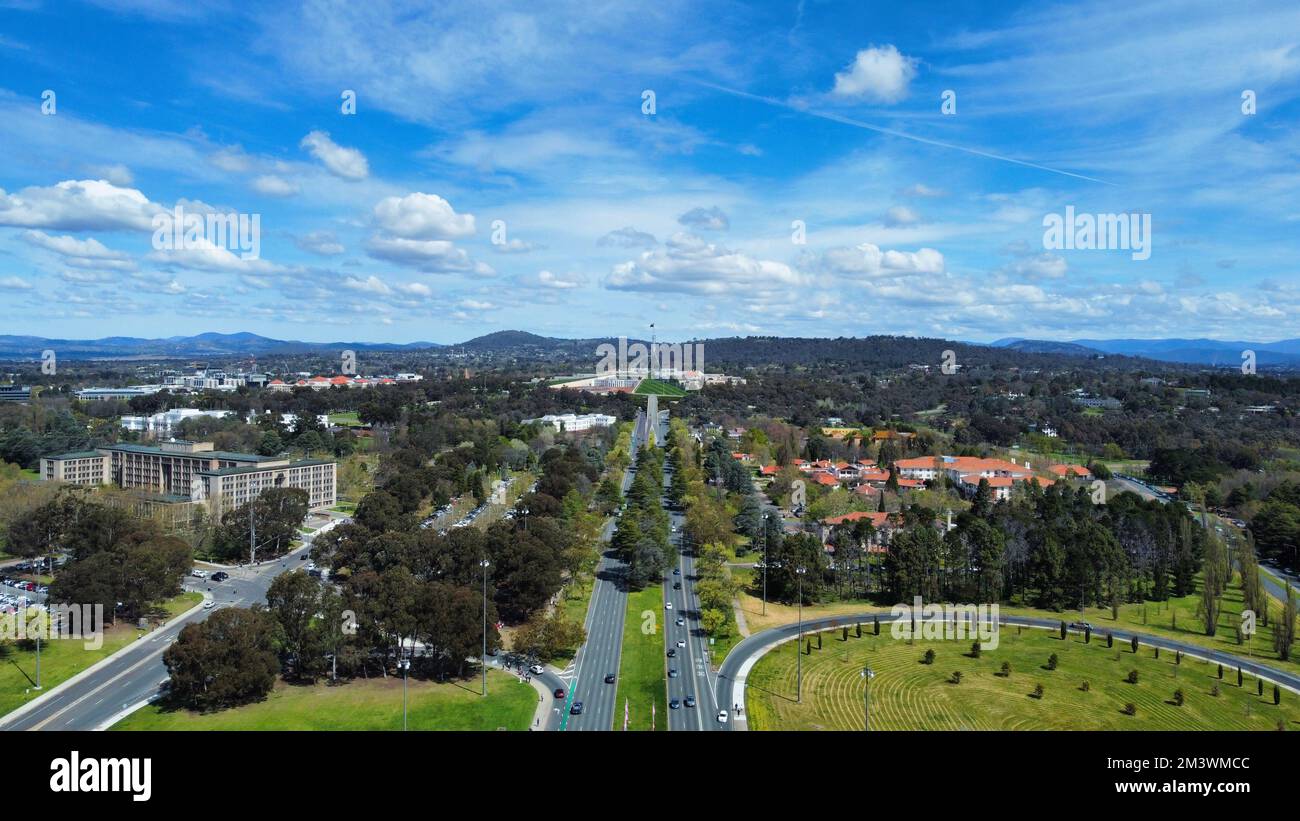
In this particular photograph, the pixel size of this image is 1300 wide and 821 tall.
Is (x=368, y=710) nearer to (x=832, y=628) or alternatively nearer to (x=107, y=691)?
(x=107, y=691)

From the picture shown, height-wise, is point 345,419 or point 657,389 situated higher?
point 657,389

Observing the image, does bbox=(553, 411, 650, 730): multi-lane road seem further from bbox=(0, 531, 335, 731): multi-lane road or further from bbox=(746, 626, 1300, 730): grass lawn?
bbox=(0, 531, 335, 731): multi-lane road

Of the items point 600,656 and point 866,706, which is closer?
point 866,706

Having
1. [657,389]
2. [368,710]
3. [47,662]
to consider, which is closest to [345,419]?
[657,389]

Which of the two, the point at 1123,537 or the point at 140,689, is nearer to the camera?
the point at 140,689

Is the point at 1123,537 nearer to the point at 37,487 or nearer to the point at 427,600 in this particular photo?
the point at 427,600

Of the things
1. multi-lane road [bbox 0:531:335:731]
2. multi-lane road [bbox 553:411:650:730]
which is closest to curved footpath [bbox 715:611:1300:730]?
multi-lane road [bbox 553:411:650:730]
